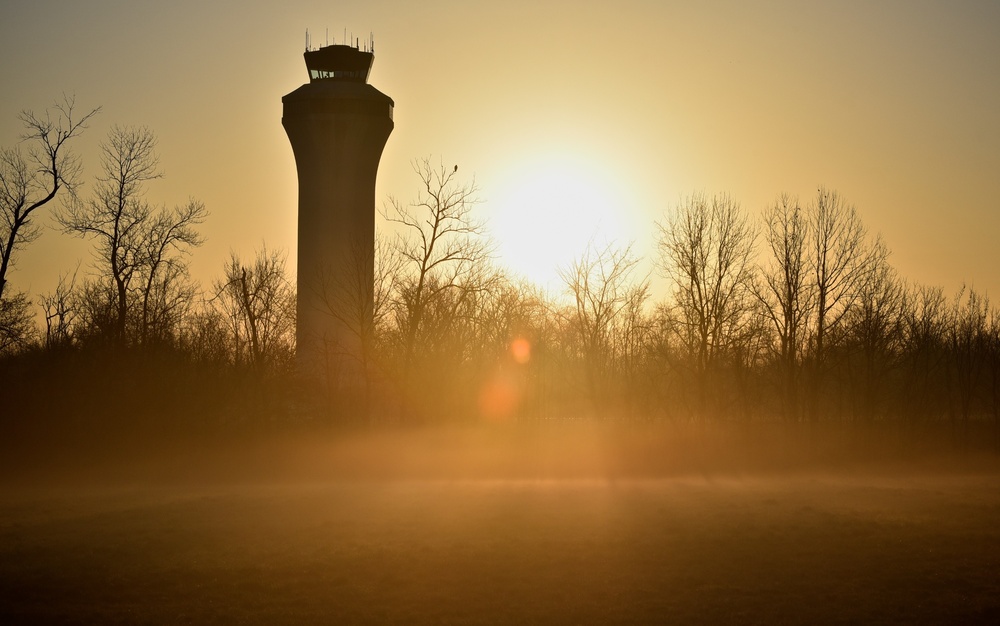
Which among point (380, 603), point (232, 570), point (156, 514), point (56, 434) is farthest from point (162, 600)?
point (56, 434)

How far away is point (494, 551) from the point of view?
48.8 ft

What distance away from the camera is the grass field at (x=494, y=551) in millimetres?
12125

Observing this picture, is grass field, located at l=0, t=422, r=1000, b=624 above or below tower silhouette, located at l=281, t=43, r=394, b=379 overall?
below

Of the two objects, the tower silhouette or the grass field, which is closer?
the grass field

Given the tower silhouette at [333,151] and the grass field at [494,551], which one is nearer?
the grass field at [494,551]

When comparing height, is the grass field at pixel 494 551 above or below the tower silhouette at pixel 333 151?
below

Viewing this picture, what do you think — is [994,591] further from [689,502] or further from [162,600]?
[162,600]

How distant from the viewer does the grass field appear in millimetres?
12125

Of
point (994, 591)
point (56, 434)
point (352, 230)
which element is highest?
point (352, 230)

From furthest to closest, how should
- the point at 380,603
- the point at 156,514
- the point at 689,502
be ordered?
1. the point at 689,502
2. the point at 156,514
3. the point at 380,603

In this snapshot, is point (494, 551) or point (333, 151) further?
point (333, 151)

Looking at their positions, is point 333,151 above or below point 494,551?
above

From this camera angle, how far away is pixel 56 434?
29172mm

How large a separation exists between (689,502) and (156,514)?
36.1ft
